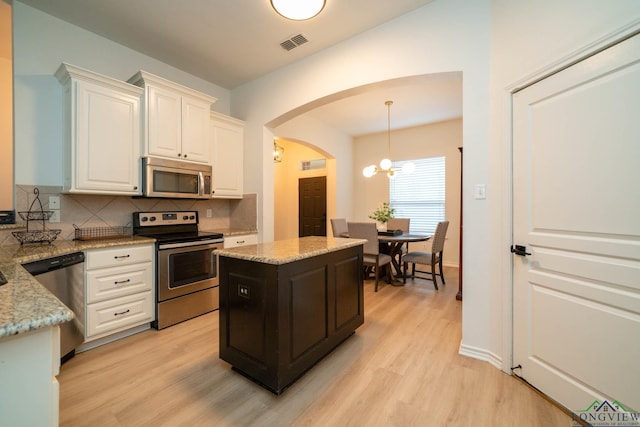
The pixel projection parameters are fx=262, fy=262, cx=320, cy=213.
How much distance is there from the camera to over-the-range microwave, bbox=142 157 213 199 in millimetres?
2676

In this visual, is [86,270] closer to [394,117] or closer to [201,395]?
[201,395]

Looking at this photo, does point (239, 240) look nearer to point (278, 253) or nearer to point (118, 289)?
point (118, 289)

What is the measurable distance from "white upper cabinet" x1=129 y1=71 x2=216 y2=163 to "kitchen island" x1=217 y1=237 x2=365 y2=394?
5.37 feet

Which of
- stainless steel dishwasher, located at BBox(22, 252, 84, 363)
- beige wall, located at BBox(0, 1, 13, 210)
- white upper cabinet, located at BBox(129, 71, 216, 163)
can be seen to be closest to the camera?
stainless steel dishwasher, located at BBox(22, 252, 84, 363)

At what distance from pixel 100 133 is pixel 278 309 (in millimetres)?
2337

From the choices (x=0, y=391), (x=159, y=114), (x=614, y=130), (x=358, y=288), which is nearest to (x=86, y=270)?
(x=159, y=114)

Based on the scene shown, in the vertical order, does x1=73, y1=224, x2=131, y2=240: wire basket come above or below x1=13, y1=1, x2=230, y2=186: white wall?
below

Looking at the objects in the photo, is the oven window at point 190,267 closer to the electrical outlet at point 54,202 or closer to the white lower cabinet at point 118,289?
the white lower cabinet at point 118,289

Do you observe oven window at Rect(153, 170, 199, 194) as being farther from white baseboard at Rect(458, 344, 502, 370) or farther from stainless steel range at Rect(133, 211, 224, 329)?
white baseboard at Rect(458, 344, 502, 370)

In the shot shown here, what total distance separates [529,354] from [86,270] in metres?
3.40

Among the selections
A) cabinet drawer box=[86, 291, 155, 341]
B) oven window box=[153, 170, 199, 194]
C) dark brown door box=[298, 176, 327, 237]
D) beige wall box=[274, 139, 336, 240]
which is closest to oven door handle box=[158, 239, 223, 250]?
cabinet drawer box=[86, 291, 155, 341]

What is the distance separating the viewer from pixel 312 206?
20.7 feet

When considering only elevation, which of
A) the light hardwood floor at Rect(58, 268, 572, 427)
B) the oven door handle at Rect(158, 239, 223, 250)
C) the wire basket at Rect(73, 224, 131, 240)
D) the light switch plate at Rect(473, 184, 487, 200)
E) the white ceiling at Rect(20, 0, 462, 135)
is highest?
the white ceiling at Rect(20, 0, 462, 135)

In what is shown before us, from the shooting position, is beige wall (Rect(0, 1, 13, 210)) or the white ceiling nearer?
the white ceiling
